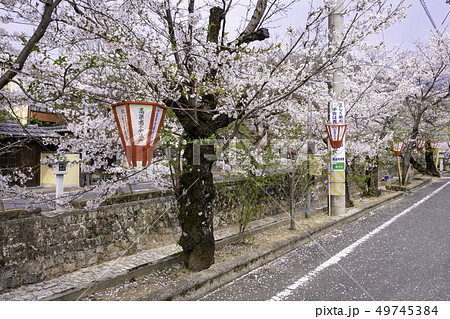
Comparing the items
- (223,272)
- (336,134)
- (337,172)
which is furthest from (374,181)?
(223,272)

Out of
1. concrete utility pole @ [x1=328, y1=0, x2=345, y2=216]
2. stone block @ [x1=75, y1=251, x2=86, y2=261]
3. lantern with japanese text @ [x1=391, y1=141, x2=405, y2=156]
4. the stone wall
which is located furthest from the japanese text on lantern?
lantern with japanese text @ [x1=391, y1=141, x2=405, y2=156]

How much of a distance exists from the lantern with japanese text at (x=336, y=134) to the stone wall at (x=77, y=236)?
567 centimetres

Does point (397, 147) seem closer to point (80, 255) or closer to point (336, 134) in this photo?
point (336, 134)

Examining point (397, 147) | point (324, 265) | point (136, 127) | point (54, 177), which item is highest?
point (397, 147)

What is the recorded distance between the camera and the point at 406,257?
6.24 m

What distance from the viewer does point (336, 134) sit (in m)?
9.84

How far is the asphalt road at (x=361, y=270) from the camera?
4.68m

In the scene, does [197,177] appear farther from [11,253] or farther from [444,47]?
[444,47]

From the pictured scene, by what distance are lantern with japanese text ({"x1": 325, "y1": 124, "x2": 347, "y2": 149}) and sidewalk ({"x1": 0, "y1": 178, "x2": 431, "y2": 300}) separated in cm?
289

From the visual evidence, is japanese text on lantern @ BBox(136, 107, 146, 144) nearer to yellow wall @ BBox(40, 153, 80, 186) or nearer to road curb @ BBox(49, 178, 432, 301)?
road curb @ BBox(49, 178, 432, 301)

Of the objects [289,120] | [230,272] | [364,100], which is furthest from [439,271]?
[364,100]

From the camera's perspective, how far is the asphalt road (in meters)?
4.68

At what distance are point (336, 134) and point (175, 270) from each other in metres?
7.00

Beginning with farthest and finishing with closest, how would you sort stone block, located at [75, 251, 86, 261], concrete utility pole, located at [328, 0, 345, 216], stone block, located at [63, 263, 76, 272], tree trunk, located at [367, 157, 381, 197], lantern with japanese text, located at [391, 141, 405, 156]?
lantern with japanese text, located at [391, 141, 405, 156]
tree trunk, located at [367, 157, 381, 197]
concrete utility pole, located at [328, 0, 345, 216]
stone block, located at [75, 251, 86, 261]
stone block, located at [63, 263, 76, 272]
